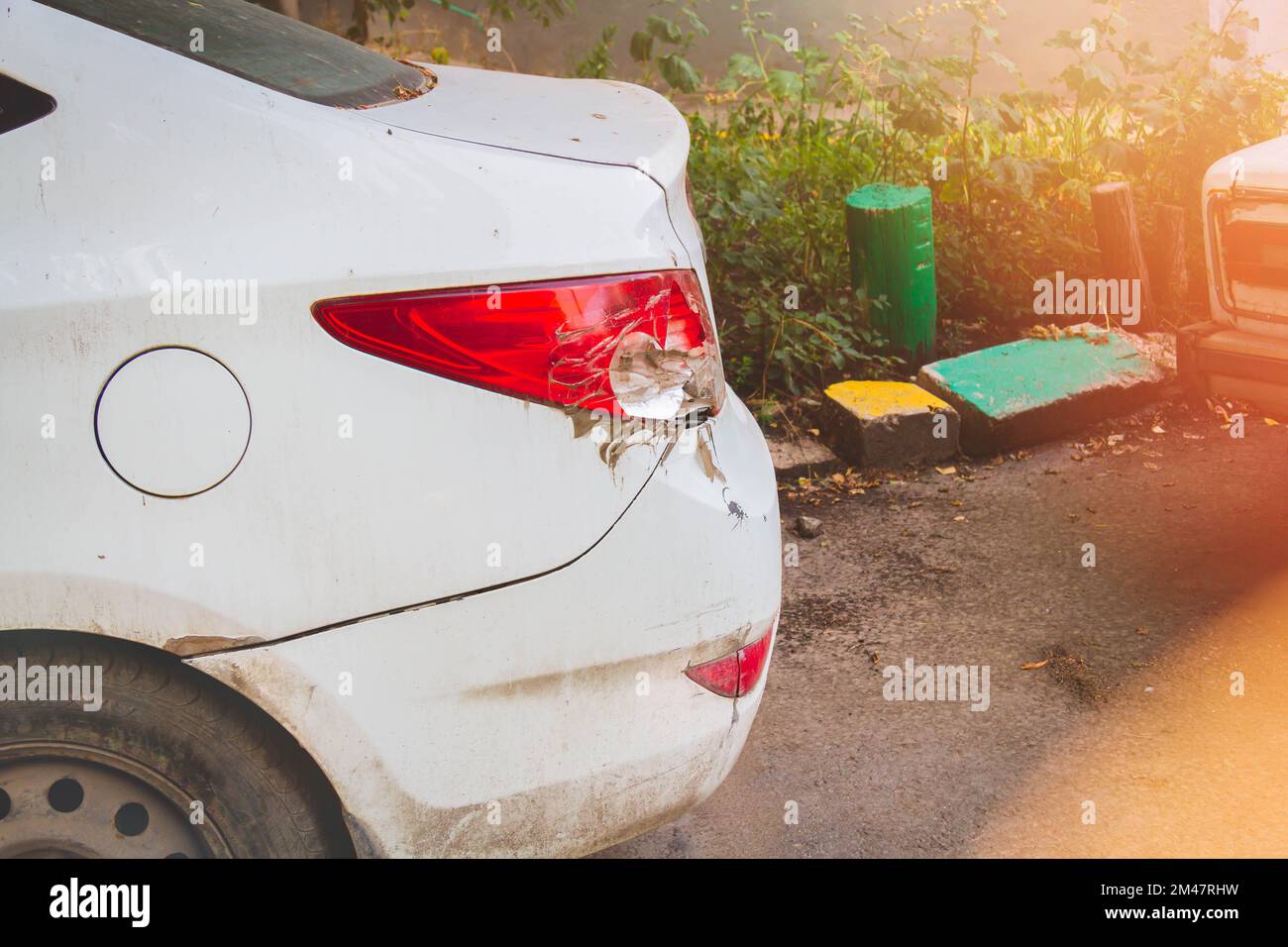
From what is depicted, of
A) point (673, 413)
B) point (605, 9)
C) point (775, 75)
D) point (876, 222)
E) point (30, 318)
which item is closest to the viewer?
point (30, 318)

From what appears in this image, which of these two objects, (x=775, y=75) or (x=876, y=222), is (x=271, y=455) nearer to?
(x=876, y=222)

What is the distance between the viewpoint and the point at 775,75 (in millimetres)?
5352

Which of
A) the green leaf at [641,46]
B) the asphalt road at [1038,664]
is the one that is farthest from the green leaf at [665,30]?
the asphalt road at [1038,664]

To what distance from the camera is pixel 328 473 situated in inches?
62.9

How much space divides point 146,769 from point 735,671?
860 millimetres

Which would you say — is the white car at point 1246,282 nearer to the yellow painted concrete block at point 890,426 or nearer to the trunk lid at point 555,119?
the yellow painted concrete block at point 890,426

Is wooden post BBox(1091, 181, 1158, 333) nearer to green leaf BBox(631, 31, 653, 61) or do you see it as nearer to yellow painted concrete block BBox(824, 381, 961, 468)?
yellow painted concrete block BBox(824, 381, 961, 468)

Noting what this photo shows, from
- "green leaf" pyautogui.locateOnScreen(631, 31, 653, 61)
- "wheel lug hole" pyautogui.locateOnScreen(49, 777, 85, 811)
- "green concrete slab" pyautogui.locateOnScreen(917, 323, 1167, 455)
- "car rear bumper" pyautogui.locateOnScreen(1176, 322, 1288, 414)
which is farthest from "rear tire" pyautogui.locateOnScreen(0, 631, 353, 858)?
"green leaf" pyautogui.locateOnScreen(631, 31, 653, 61)

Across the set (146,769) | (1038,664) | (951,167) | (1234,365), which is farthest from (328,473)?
(951,167)

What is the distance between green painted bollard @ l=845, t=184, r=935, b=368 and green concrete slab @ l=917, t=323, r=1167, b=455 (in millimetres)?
225

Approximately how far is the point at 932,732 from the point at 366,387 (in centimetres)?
185

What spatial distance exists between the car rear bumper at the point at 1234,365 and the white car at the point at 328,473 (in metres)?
2.37

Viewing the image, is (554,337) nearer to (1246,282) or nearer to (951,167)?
(1246,282)
